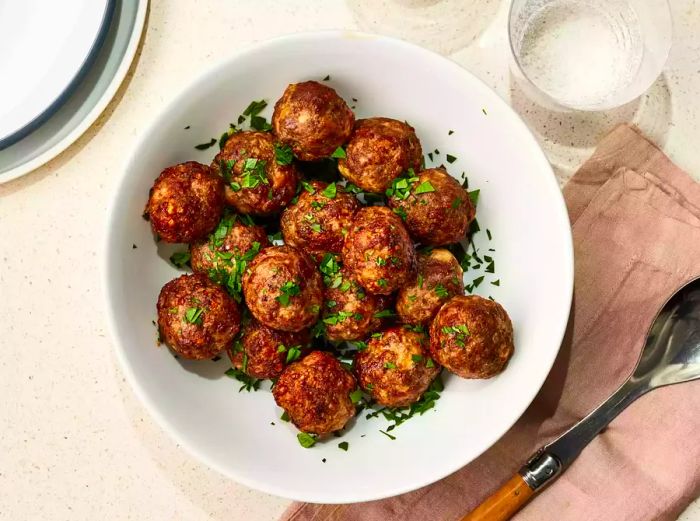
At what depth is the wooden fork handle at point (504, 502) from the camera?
1702 mm

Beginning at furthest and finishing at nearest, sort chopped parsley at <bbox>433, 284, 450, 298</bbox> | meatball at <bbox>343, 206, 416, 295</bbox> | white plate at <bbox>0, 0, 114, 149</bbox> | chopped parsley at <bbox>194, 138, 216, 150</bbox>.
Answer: white plate at <bbox>0, 0, 114, 149</bbox>, chopped parsley at <bbox>194, 138, 216, 150</bbox>, chopped parsley at <bbox>433, 284, 450, 298</bbox>, meatball at <bbox>343, 206, 416, 295</bbox>

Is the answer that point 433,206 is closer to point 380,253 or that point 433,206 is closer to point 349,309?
point 380,253

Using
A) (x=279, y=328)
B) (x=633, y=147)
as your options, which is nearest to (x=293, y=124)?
(x=279, y=328)

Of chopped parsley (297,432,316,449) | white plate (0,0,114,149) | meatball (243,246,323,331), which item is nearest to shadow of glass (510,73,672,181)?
meatball (243,246,323,331)

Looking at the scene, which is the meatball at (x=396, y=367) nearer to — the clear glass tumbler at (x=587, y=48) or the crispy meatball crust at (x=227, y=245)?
the crispy meatball crust at (x=227, y=245)

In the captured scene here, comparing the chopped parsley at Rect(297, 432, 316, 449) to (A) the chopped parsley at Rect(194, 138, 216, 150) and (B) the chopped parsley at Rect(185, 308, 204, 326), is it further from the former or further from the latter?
(A) the chopped parsley at Rect(194, 138, 216, 150)

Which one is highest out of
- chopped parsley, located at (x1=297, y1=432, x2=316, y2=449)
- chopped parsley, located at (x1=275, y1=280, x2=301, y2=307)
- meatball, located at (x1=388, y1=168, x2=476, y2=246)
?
chopped parsley, located at (x1=275, y1=280, x2=301, y2=307)

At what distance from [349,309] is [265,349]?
205 mm

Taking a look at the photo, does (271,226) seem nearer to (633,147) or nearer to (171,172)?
(171,172)

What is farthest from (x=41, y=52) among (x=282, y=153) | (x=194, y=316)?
(x=194, y=316)

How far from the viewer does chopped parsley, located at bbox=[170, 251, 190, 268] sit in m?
1.71

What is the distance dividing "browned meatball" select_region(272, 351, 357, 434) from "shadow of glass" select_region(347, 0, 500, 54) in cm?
92

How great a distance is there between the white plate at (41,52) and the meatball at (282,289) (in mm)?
775

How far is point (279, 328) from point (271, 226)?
332 mm
